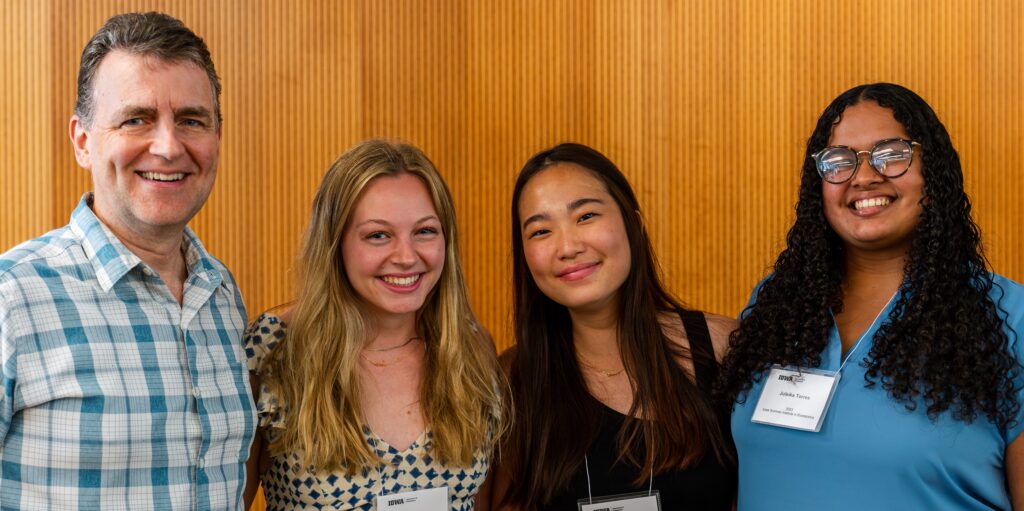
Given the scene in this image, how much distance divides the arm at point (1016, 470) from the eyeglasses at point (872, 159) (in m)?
0.59

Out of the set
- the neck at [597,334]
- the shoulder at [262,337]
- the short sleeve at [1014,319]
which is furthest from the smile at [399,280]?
the short sleeve at [1014,319]

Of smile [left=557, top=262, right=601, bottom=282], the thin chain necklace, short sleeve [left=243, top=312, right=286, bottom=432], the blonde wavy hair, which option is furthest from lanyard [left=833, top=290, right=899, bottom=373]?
short sleeve [left=243, top=312, right=286, bottom=432]

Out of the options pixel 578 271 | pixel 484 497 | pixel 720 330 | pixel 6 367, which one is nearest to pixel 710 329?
pixel 720 330

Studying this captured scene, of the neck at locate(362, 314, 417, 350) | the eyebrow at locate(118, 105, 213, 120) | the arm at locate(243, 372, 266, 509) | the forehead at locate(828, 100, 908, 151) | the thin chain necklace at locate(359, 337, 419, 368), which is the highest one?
the forehead at locate(828, 100, 908, 151)

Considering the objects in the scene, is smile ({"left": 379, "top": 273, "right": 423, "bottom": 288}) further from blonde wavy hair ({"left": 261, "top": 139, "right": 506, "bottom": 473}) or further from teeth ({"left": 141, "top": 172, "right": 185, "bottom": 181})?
teeth ({"left": 141, "top": 172, "right": 185, "bottom": 181})

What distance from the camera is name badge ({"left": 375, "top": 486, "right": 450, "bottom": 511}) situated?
1.94 metres

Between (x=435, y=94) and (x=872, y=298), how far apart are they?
2.01 m

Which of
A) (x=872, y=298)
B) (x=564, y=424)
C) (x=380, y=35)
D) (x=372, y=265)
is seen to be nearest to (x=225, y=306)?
(x=372, y=265)

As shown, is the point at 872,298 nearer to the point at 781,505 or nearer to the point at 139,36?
the point at 781,505

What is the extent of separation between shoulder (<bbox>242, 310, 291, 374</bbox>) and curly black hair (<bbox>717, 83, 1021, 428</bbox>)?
107 cm

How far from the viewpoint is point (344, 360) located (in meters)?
2.04

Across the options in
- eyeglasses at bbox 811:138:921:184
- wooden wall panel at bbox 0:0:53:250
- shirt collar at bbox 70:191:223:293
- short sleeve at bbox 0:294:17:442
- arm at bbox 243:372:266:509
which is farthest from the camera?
wooden wall panel at bbox 0:0:53:250

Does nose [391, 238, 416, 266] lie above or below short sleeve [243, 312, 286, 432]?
above

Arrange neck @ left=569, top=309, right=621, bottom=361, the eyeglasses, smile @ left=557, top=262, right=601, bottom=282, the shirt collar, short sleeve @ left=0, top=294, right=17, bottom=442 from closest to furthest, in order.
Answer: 1. short sleeve @ left=0, top=294, right=17, bottom=442
2. the shirt collar
3. the eyeglasses
4. smile @ left=557, top=262, right=601, bottom=282
5. neck @ left=569, top=309, right=621, bottom=361
